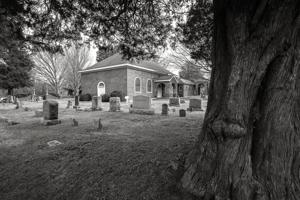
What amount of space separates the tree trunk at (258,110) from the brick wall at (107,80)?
68.9 ft

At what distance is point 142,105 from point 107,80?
611 inches

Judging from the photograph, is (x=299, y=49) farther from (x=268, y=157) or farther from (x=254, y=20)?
(x=268, y=157)

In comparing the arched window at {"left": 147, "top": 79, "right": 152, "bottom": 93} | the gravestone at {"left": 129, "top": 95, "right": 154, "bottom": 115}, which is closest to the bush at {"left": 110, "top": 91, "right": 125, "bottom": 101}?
the arched window at {"left": 147, "top": 79, "right": 152, "bottom": 93}

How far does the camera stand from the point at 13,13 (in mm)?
3498

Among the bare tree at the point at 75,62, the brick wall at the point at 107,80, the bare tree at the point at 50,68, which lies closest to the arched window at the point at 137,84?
the brick wall at the point at 107,80

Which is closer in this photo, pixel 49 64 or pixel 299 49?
pixel 299 49

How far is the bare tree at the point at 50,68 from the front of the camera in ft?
90.6

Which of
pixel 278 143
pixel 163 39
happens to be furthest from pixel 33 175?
pixel 163 39

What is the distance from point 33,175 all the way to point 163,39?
518 centimetres

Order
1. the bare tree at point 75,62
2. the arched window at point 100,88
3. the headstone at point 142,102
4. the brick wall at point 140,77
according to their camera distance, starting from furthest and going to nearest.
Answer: the bare tree at point 75,62, the arched window at point 100,88, the brick wall at point 140,77, the headstone at point 142,102

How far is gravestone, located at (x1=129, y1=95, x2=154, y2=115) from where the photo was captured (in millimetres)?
9736

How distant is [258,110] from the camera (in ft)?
6.23

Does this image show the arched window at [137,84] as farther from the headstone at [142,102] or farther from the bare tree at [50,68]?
the bare tree at [50,68]

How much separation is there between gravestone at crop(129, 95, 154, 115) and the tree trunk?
7.73 meters
